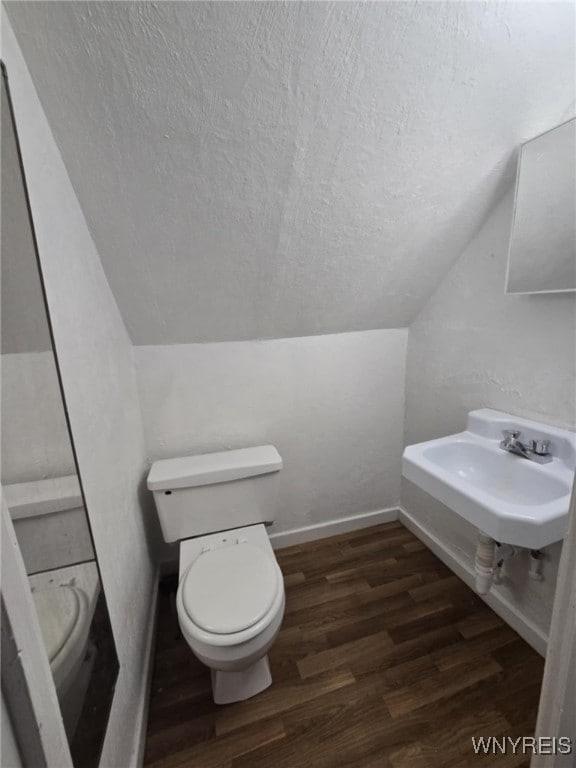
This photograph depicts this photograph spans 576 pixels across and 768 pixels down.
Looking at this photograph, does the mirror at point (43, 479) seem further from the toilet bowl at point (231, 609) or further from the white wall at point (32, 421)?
the toilet bowl at point (231, 609)

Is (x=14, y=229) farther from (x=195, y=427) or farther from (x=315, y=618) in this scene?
(x=315, y=618)

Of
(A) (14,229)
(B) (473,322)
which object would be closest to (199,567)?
(A) (14,229)

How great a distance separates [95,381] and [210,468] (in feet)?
2.11

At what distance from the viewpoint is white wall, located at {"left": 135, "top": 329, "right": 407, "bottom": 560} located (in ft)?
4.99

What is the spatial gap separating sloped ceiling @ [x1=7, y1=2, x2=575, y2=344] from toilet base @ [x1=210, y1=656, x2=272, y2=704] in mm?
1335

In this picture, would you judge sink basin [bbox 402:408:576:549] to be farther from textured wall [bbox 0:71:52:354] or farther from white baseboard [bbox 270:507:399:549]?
textured wall [bbox 0:71:52:354]

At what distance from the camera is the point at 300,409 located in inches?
68.0

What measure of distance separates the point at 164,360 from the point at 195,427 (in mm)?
352

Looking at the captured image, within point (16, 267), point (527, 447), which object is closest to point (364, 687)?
point (527, 447)

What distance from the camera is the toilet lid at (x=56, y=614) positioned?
46 centimetres

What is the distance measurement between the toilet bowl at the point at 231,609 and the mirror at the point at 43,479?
0.32 m

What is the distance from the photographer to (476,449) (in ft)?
4.27

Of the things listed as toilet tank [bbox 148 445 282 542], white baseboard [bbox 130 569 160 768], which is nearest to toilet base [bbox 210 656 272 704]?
white baseboard [bbox 130 569 160 768]

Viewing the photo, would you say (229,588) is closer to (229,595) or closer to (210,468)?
(229,595)
